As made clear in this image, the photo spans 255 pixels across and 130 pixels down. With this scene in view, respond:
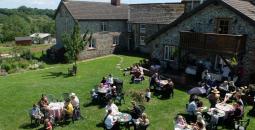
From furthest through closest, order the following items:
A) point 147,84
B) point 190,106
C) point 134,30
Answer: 1. point 134,30
2. point 147,84
3. point 190,106

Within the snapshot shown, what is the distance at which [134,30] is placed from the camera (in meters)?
46.0

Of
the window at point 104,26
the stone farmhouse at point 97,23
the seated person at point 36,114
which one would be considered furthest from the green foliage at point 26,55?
the seated person at point 36,114

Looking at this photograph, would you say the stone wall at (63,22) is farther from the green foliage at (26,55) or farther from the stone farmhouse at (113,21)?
the green foliage at (26,55)

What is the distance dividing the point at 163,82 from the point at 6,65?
23610 millimetres

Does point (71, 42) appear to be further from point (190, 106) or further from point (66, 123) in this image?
point (190, 106)

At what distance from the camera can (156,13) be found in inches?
1697

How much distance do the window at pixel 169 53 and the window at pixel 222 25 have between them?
529 centimetres

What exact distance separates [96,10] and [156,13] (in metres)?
9.35

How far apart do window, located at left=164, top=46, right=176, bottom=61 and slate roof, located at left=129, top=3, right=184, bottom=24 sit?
35.7ft

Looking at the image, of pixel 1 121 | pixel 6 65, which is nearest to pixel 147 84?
pixel 1 121

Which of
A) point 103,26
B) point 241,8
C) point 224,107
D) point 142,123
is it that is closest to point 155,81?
point 224,107

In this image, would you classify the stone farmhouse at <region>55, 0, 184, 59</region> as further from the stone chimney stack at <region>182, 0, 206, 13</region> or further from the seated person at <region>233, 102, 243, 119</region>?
the seated person at <region>233, 102, 243, 119</region>

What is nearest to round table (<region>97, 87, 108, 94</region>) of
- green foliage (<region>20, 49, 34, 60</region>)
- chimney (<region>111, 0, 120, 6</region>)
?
green foliage (<region>20, 49, 34, 60</region>)

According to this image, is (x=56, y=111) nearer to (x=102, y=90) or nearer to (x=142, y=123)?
(x=102, y=90)
